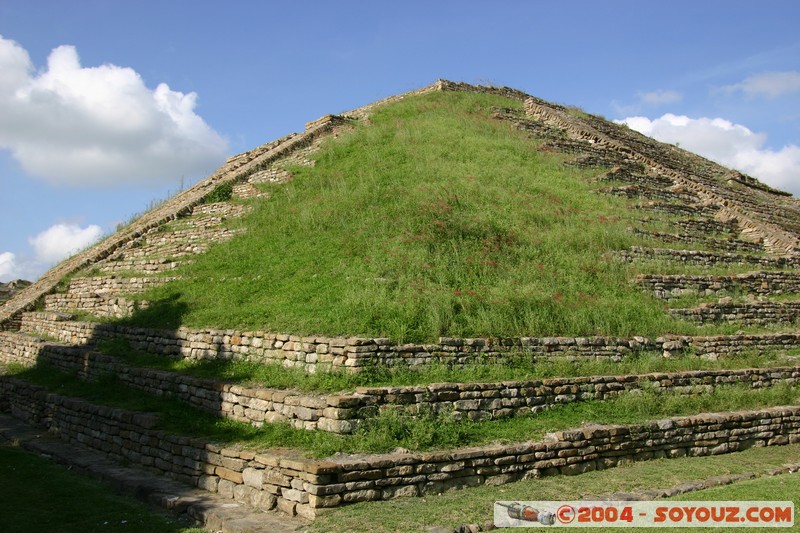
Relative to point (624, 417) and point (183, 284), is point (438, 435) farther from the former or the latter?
point (183, 284)

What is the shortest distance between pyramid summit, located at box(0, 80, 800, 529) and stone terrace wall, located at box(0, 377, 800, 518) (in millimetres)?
32

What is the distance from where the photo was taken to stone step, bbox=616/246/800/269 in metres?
14.8

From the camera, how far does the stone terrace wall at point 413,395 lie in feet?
26.8

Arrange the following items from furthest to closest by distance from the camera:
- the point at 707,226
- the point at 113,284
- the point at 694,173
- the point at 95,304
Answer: the point at 694,173 < the point at 707,226 < the point at 113,284 < the point at 95,304

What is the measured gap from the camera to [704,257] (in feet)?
51.7

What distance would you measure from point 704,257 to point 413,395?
1063 cm

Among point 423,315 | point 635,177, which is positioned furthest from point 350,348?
point 635,177

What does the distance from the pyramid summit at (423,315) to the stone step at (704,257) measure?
72mm

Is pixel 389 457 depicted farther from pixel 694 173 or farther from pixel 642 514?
pixel 694 173

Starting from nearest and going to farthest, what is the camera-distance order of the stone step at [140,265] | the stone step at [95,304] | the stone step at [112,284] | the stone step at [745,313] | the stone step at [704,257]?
the stone step at [745,313]
the stone step at [95,304]
the stone step at [704,257]
the stone step at [112,284]
the stone step at [140,265]

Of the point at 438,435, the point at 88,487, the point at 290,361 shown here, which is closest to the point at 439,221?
the point at 290,361

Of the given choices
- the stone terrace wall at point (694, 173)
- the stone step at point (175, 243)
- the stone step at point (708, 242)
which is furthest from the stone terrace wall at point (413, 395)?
the stone terrace wall at point (694, 173)

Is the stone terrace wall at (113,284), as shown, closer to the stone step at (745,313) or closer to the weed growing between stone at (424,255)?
the weed growing between stone at (424,255)

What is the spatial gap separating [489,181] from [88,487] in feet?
39.2
